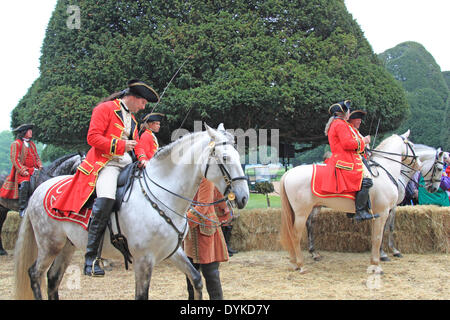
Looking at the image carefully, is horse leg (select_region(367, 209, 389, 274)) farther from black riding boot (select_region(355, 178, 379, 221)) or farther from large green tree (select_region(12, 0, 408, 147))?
large green tree (select_region(12, 0, 408, 147))

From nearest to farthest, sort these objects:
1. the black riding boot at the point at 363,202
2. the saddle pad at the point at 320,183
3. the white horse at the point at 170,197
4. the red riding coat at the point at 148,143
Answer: the white horse at the point at 170,197 → the red riding coat at the point at 148,143 → the black riding boot at the point at 363,202 → the saddle pad at the point at 320,183

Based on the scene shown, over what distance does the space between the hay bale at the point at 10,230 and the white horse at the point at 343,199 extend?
20.5 ft

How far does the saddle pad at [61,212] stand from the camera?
3.85m

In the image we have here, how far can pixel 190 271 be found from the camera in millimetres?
3840

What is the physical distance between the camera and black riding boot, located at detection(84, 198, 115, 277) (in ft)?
11.9

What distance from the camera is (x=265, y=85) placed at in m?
9.36

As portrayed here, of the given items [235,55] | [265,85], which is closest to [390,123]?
[265,85]

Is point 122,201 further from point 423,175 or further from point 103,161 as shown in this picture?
point 423,175

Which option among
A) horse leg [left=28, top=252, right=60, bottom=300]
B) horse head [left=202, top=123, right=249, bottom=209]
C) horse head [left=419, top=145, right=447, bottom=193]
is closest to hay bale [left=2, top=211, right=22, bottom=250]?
horse leg [left=28, top=252, right=60, bottom=300]

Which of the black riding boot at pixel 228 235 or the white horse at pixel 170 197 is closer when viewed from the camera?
the white horse at pixel 170 197

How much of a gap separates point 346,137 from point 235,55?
4.45 m

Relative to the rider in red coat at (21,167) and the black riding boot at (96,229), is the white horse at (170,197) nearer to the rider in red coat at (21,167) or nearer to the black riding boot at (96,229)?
the black riding boot at (96,229)

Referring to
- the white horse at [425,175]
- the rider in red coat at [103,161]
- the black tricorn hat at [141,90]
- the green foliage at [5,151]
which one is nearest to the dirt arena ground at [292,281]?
→ the white horse at [425,175]

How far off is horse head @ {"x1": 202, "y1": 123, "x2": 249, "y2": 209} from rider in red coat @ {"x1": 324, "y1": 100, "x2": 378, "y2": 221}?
3.39 metres
